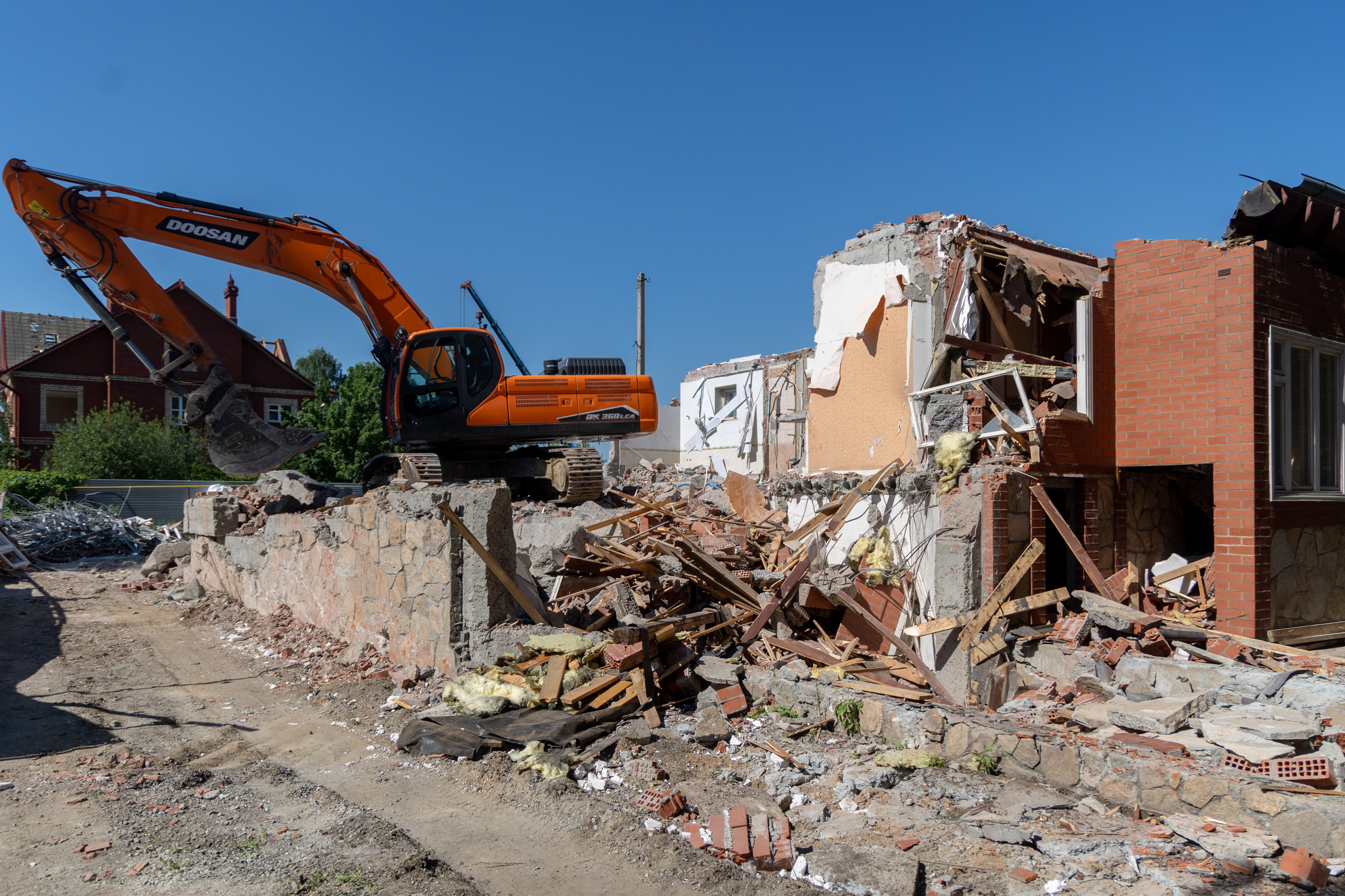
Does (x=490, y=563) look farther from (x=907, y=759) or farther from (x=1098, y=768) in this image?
(x=1098, y=768)

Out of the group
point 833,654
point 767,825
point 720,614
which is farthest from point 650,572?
point 767,825

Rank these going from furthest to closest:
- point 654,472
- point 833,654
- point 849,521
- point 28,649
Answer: point 654,472, point 849,521, point 28,649, point 833,654

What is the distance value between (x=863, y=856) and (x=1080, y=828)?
1.38 metres

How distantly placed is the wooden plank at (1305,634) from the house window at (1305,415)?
1.44 m

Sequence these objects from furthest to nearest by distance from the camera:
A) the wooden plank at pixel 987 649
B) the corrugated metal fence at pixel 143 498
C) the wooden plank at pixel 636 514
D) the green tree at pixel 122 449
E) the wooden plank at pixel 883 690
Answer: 1. the green tree at pixel 122 449
2. the corrugated metal fence at pixel 143 498
3. the wooden plank at pixel 636 514
4. the wooden plank at pixel 987 649
5. the wooden plank at pixel 883 690

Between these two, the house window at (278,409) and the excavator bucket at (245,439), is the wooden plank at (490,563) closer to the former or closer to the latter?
the excavator bucket at (245,439)

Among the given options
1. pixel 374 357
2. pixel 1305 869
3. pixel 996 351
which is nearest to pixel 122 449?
pixel 374 357

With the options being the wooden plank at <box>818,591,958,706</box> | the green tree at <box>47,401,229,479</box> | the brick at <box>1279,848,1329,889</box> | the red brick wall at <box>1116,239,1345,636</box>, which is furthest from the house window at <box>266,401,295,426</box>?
the brick at <box>1279,848,1329,889</box>

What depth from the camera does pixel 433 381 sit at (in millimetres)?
11891

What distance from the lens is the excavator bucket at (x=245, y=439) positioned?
12.3 m

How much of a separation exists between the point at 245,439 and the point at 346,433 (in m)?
24.0

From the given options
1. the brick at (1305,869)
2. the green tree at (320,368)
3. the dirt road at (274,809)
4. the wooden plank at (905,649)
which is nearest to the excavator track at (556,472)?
the dirt road at (274,809)

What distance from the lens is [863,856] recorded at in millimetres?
4184

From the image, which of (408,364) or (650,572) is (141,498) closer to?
(408,364)
